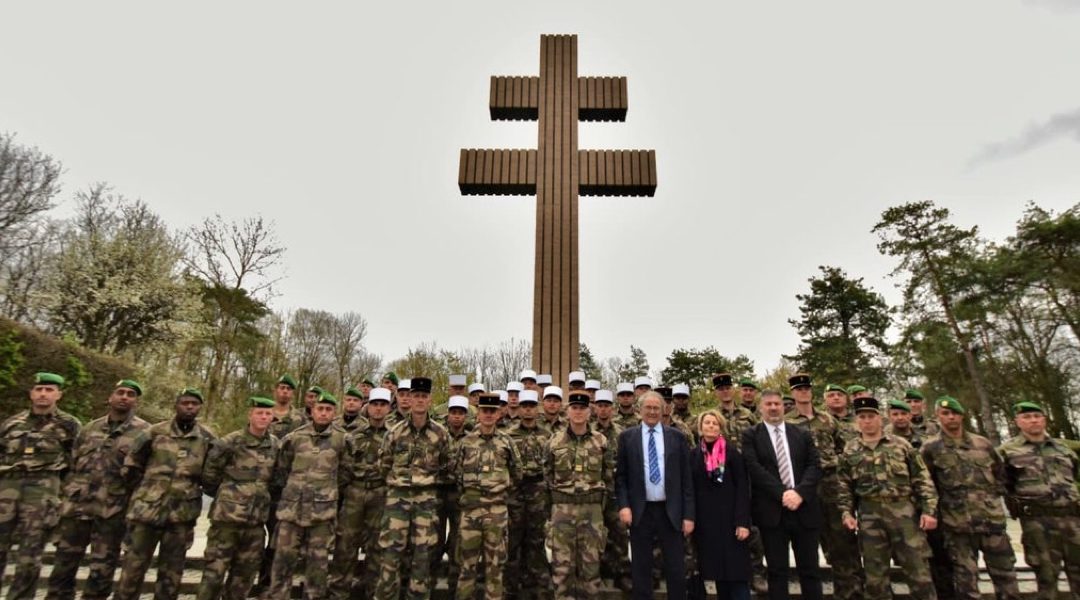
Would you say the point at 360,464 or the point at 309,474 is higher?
the point at 360,464

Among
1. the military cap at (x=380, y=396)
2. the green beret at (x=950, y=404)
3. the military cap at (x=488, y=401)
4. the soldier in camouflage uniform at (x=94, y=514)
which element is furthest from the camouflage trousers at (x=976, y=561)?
the soldier in camouflage uniform at (x=94, y=514)

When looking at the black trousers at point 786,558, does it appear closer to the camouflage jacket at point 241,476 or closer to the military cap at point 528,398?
the military cap at point 528,398

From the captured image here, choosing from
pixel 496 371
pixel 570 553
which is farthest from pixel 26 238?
pixel 496 371

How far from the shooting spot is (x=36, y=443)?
526cm

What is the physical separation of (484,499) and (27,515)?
15.5 ft

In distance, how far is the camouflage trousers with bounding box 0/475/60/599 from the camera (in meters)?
4.91

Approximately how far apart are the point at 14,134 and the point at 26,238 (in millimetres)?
4077

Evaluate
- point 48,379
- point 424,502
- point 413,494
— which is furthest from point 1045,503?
point 48,379

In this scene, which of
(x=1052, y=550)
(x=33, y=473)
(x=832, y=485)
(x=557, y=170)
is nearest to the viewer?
(x=1052, y=550)

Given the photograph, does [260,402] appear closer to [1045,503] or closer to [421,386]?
[421,386]

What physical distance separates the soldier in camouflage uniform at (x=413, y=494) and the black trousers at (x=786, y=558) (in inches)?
125

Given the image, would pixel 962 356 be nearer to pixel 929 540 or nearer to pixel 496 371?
pixel 929 540

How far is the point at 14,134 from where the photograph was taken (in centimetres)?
1925

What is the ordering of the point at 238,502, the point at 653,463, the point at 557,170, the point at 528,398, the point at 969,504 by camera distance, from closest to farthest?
the point at 653,463 → the point at 238,502 → the point at 969,504 → the point at 528,398 → the point at 557,170
